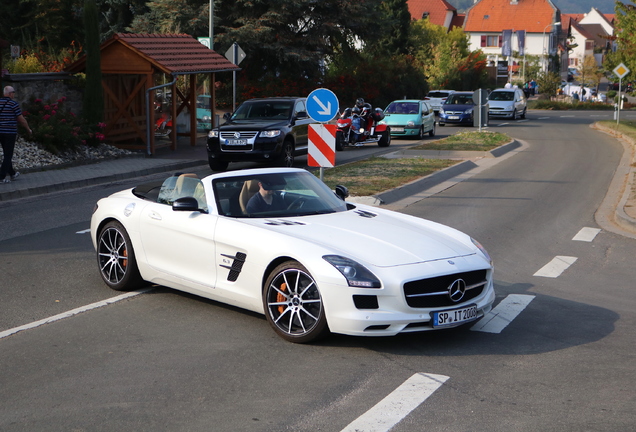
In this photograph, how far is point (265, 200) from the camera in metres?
7.55

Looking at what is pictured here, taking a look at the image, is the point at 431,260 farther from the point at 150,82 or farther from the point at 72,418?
the point at 150,82

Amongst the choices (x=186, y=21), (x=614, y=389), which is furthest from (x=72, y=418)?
(x=186, y=21)

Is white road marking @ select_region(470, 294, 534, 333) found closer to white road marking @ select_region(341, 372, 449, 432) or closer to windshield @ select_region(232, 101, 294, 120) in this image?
white road marking @ select_region(341, 372, 449, 432)

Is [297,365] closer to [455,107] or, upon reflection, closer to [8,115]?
[8,115]

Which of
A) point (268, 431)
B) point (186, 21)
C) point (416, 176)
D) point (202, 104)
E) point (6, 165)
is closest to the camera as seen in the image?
point (268, 431)

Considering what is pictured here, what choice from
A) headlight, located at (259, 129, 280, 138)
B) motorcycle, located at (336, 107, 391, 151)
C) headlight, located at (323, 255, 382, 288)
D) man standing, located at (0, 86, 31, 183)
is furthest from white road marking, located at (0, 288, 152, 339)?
motorcycle, located at (336, 107, 391, 151)

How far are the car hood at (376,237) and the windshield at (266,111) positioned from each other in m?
13.7

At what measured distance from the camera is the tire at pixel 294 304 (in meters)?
6.30

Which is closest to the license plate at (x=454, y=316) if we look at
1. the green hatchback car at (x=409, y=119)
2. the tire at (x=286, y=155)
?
the tire at (x=286, y=155)

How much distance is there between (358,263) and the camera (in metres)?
6.20

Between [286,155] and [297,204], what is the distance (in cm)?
1286

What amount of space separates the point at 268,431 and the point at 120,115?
19.8 metres

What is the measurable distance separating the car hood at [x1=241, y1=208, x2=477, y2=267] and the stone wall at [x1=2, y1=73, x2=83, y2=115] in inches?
610

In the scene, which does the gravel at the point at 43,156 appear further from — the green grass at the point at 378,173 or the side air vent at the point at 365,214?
the side air vent at the point at 365,214
